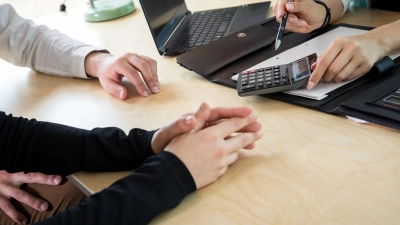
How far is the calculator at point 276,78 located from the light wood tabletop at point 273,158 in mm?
32

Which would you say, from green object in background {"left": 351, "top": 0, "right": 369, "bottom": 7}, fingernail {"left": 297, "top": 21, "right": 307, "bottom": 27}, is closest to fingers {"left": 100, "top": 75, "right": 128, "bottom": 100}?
fingernail {"left": 297, "top": 21, "right": 307, "bottom": 27}

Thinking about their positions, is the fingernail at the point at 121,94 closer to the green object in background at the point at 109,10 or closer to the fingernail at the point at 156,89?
the fingernail at the point at 156,89

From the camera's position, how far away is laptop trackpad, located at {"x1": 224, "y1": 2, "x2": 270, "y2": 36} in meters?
1.12

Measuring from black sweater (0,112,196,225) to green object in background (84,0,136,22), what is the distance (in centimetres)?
73

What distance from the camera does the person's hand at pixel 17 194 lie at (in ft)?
2.87

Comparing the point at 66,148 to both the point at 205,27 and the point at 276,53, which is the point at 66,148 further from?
the point at 205,27

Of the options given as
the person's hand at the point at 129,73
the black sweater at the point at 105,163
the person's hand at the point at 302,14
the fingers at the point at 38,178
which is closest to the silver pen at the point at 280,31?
the person's hand at the point at 302,14

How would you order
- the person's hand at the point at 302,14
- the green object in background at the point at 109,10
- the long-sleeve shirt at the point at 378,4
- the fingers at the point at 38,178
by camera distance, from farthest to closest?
the green object in background at the point at 109,10
the long-sleeve shirt at the point at 378,4
the person's hand at the point at 302,14
the fingers at the point at 38,178

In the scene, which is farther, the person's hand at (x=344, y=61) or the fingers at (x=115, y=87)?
the fingers at (x=115, y=87)

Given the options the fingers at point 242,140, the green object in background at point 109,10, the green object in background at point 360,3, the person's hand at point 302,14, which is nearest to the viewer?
the fingers at point 242,140

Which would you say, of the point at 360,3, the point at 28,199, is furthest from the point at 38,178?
the point at 360,3

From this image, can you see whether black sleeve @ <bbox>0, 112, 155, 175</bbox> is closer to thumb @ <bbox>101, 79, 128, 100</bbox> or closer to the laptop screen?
thumb @ <bbox>101, 79, 128, 100</bbox>

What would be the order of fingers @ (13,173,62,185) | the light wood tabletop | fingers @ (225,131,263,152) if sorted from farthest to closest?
fingers @ (13,173,62,185) → fingers @ (225,131,263,152) → the light wood tabletop

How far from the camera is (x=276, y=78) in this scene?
29.8 inches
